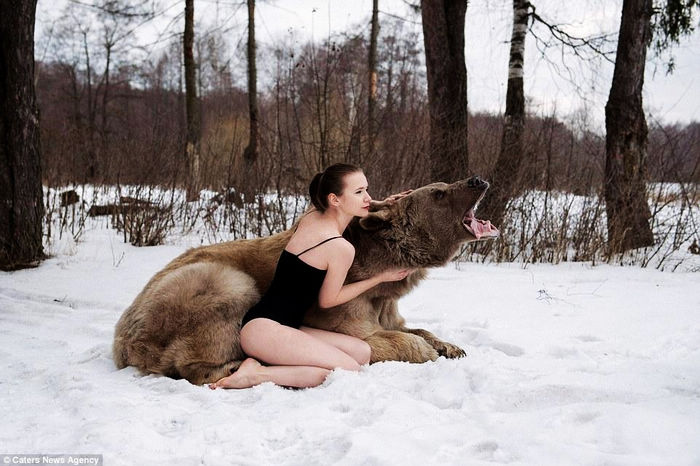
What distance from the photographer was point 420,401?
115 inches

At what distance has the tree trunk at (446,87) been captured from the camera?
8492mm

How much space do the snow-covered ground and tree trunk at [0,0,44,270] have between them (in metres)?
1.66

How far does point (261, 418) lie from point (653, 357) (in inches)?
108

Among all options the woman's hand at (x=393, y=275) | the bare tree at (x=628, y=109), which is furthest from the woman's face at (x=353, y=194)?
the bare tree at (x=628, y=109)

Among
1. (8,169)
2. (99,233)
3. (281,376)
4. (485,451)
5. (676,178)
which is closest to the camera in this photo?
(485,451)

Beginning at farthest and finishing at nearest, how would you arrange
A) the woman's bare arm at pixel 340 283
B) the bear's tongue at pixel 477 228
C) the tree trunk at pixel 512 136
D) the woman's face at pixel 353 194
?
the tree trunk at pixel 512 136 < the bear's tongue at pixel 477 228 < the woman's face at pixel 353 194 < the woman's bare arm at pixel 340 283

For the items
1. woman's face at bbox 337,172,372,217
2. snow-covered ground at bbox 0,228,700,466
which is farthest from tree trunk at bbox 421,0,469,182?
woman's face at bbox 337,172,372,217

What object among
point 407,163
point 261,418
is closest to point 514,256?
point 407,163

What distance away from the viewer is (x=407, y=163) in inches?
331

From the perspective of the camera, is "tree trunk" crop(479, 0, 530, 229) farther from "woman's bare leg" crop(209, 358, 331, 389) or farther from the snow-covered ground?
"woman's bare leg" crop(209, 358, 331, 389)

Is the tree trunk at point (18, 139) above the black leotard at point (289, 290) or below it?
above

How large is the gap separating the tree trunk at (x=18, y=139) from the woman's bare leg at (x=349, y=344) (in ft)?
16.0

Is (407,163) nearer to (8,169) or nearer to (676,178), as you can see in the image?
(676,178)

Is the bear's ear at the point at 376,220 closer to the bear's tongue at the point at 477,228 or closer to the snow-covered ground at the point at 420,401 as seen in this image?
the bear's tongue at the point at 477,228
